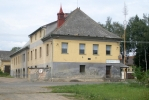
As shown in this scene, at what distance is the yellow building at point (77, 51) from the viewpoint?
140 ft

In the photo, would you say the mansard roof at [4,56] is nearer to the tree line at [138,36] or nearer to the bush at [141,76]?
the tree line at [138,36]

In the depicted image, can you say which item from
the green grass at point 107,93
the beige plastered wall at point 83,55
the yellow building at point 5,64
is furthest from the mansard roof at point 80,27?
the yellow building at point 5,64

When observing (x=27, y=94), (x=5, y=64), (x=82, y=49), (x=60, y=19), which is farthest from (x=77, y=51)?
(x=5, y=64)

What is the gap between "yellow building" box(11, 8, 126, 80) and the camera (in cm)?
4269

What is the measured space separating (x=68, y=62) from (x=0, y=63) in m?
56.4

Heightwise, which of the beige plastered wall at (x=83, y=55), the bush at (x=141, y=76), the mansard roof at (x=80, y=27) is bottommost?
the bush at (x=141, y=76)

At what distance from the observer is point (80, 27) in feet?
149

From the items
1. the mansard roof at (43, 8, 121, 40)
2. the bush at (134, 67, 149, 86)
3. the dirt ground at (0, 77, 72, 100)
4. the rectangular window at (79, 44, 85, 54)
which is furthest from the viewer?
the rectangular window at (79, 44, 85, 54)

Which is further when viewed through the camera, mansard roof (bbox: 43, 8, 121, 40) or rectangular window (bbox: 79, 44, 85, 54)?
rectangular window (bbox: 79, 44, 85, 54)

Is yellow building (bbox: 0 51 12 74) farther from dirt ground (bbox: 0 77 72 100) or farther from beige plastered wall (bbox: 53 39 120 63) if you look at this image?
dirt ground (bbox: 0 77 72 100)

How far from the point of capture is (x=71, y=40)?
43750 mm

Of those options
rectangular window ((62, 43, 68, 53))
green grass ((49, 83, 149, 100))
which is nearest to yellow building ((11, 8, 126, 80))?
rectangular window ((62, 43, 68, 53))

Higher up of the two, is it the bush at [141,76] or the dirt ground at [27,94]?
the bush at [141,76]

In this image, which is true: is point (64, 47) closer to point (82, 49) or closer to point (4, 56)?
point (82, 49)
